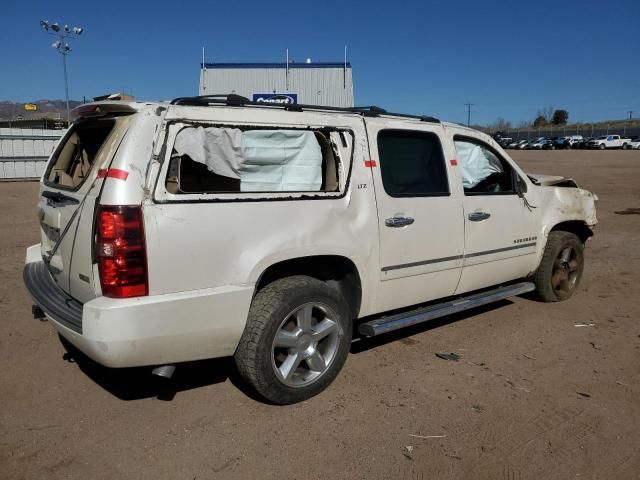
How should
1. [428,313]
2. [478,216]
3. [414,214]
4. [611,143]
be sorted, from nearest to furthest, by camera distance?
[414,214]
[428,313]
[478,216]
[611,143]

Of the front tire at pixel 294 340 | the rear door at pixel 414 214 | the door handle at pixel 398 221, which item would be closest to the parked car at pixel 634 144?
the rear door at pixel 414 214

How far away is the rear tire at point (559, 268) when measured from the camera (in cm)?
541

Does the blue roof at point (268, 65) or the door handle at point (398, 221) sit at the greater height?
the blue roof at point (268, 65)

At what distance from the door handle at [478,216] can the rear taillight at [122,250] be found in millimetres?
2704

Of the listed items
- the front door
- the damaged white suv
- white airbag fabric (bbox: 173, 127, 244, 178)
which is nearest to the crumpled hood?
the front door

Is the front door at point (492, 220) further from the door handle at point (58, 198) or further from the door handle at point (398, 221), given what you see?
the door handle at point (58, 198)

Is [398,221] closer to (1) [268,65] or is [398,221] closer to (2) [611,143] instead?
(1) [268,65]

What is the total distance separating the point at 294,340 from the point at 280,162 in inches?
47.1

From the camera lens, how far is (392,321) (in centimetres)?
394

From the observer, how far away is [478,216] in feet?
14.7

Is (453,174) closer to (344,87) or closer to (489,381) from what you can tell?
(489,381)

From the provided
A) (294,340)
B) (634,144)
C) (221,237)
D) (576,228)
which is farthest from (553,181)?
(634,144)

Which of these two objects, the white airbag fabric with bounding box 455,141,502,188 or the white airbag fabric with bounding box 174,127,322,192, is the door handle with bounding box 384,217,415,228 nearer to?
the white airbag fabric with bounding box 174,127,322,192

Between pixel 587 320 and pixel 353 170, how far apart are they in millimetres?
3078
